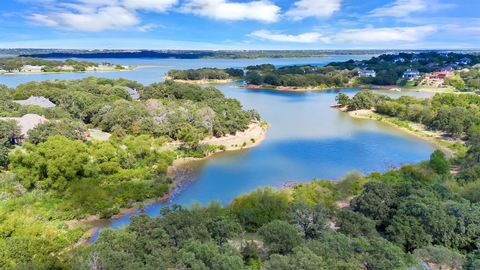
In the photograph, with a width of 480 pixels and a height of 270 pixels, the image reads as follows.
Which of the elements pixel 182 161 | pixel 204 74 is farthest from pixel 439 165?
A: pixel 204 74

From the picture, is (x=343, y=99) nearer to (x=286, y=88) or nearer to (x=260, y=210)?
(x=286, y=88)

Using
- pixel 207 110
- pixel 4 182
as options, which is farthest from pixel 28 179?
pixel 207 110

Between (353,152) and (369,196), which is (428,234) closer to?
(369,196)

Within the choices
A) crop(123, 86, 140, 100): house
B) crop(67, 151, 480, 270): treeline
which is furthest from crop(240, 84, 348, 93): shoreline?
crop(67, 151, 480, 270): treeline

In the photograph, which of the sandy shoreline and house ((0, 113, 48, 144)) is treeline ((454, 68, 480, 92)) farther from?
house ((0, 113, 48, 144))

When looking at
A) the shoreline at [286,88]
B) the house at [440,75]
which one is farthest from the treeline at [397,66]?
the shoreline at [286,88]
